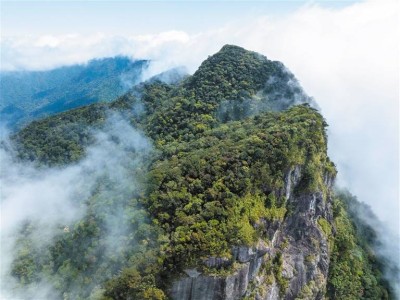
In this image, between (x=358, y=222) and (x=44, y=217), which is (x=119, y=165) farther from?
(x=358, y=222)

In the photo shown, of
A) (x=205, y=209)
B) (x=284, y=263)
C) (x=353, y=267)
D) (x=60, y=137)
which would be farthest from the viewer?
(x=60, y=137)

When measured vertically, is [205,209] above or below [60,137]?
below

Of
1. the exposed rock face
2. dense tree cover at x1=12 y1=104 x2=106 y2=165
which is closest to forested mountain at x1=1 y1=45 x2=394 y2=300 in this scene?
the exposed rock face

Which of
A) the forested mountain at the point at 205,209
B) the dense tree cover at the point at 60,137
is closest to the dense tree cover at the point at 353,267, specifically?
the forested mountain at the point at 205,209

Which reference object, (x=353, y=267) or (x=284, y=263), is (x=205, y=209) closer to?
(x=284, y=263)

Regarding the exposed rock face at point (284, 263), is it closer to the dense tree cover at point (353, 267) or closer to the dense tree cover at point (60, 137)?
the dense tree cover at point (353, 267)

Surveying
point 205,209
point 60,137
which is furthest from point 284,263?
point 60,137
